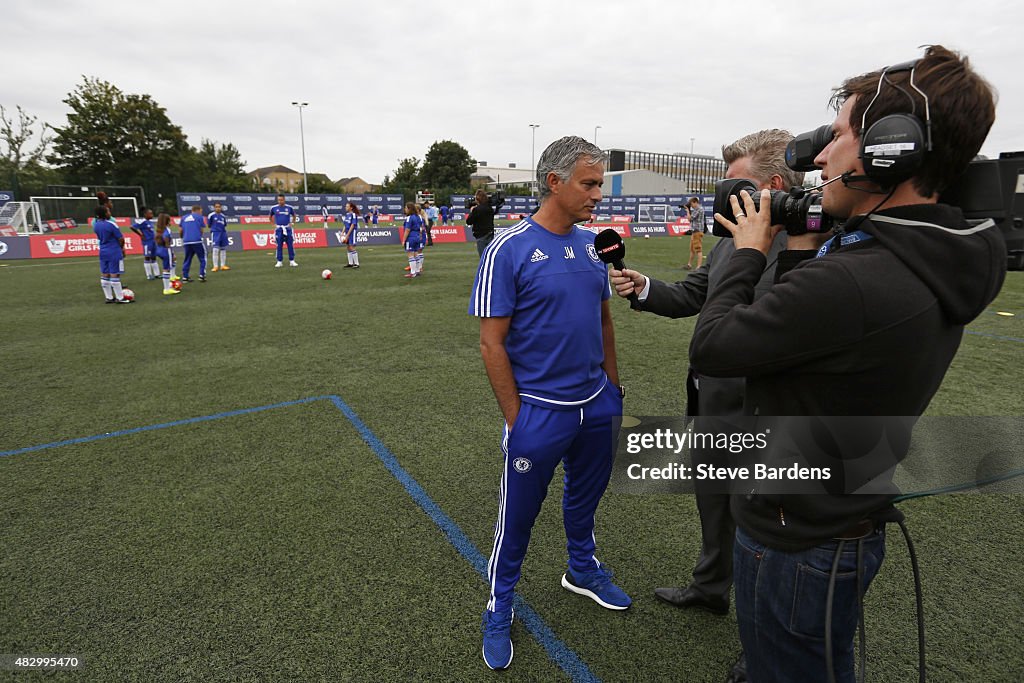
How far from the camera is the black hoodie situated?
112 centimetres

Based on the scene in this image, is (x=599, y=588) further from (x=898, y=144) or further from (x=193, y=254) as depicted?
(x=193, y=254)

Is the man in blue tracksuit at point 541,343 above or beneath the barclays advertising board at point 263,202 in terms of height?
beneath

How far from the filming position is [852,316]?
1114 mm

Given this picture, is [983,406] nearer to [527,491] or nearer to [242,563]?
[527,491]

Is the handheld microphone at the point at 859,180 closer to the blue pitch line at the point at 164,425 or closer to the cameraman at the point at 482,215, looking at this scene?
the blue pitch line at the point at 164,425

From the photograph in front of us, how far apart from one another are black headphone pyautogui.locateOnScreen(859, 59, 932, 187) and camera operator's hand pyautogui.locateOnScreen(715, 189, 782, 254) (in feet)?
0.89

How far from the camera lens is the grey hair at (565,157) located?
234 centimetres

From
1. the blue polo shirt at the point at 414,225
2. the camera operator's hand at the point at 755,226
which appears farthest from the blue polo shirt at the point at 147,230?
the camera operator's hand at the point at 755,226

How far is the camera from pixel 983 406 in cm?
526

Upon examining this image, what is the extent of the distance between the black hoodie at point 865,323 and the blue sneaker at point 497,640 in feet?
5.45

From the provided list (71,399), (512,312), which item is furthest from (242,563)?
(71,399)

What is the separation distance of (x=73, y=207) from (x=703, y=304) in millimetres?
40811

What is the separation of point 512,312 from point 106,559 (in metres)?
2.87

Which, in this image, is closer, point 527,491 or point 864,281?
point 864,281
